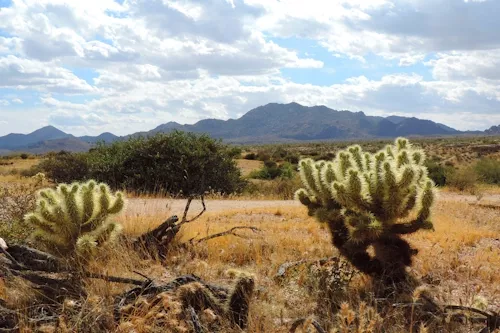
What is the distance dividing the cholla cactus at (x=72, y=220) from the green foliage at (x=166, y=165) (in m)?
10.4

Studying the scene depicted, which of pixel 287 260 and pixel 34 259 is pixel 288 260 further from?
pixel 34 259

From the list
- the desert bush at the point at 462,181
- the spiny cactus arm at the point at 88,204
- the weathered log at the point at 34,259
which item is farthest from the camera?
the desert bush at the point at 462,181

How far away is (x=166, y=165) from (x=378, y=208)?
1263 centimetres

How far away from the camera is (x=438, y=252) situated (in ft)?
21.8

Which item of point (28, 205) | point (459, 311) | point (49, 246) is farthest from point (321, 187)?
point (28, 205)

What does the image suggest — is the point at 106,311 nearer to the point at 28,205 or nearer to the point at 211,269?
the point at 211,269

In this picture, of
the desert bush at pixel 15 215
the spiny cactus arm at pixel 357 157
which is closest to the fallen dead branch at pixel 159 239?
the desert bush at pixel 15 215

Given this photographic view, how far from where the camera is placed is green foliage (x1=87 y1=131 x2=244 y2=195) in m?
17.0

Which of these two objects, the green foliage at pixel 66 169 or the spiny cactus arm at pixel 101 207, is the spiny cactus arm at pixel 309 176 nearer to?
the spiny cactus arm at pixel 101 207

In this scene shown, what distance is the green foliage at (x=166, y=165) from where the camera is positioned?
55.6ft

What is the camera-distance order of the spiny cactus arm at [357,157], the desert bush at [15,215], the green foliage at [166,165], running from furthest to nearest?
the green foliage at [166,165] < the desert bush at [15,215] < the spiny cactus arm at [357,157]

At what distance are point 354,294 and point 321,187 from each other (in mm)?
1362

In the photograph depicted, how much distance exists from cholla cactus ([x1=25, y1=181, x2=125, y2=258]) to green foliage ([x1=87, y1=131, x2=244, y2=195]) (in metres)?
10.4

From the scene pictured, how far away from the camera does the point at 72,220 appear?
18.5 ft
